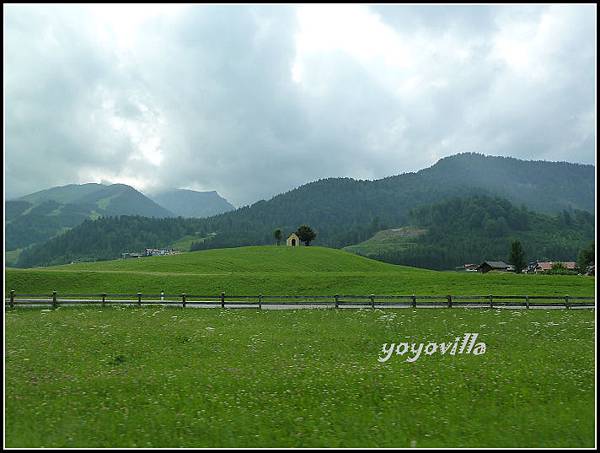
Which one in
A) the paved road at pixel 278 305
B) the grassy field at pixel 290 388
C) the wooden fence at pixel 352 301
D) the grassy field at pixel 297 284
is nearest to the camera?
the grassy field at pixel 290 388

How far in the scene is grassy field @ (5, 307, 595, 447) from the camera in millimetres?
16641

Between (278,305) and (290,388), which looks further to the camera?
(278,305)

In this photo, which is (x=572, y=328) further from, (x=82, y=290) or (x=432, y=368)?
(x=82, y=290)

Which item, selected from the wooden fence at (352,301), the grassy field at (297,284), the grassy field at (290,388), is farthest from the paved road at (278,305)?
the grassy field at (297,284)

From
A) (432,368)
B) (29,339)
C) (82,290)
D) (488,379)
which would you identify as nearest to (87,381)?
(29,339)

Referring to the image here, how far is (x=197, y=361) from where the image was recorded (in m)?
24.3

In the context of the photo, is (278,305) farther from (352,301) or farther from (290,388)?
(290,388)

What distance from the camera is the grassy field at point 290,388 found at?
16.6m

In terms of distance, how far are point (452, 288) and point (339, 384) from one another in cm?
4764

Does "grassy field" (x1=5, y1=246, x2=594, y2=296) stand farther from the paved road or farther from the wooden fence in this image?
the paved road

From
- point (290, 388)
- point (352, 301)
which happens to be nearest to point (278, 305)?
point (352, 301)

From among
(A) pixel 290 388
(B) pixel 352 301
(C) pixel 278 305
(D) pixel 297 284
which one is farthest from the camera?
(D) pixel 297 284

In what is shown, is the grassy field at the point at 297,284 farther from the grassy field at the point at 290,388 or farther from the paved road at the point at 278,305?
the grassy field at the point at 290,388

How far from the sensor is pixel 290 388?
2047 centimetres
